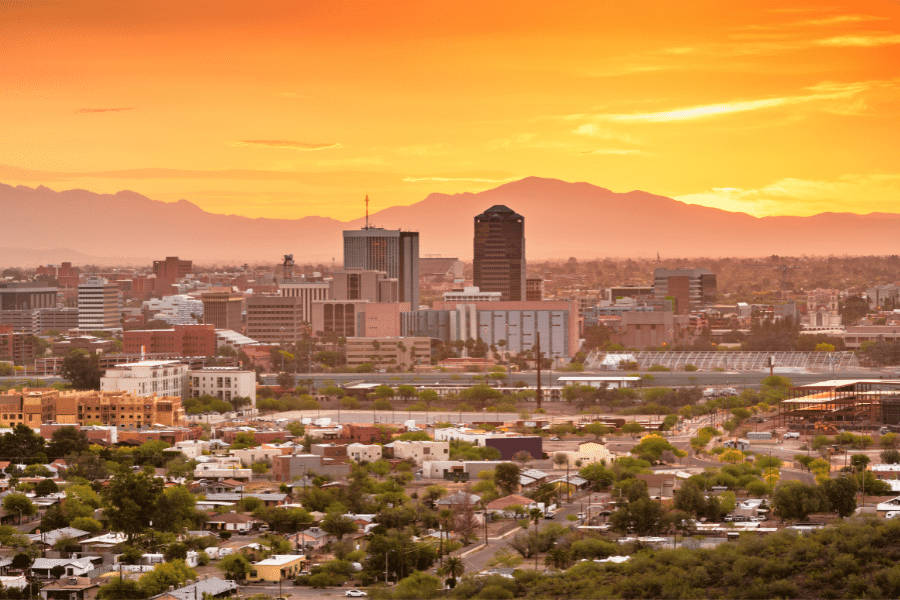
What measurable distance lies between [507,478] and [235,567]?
6.00 m

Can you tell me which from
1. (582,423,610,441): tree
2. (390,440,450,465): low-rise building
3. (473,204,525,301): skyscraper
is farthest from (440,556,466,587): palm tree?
(473,204,525,301): skyscraper

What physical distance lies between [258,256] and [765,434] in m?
164

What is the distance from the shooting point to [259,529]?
1944cm

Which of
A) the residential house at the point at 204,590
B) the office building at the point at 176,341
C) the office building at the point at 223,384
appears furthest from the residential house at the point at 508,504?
the office building at the point at 176,341

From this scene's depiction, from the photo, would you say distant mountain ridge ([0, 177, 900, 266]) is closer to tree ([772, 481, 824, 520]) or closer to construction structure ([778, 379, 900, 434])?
construction structure ([778, 379, 900, 434])

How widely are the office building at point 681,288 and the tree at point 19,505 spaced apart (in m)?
59.8

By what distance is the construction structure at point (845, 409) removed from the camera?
29406 mm

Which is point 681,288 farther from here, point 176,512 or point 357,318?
point 176,512

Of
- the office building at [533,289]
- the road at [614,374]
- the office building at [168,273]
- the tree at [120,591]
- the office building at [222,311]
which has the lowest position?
the tree at [120,591]

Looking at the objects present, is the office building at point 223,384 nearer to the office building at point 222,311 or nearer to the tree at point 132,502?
the tree at point 132,502

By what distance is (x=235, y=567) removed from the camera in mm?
16562

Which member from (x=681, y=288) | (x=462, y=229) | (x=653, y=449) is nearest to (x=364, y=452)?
(x=653, y=449)

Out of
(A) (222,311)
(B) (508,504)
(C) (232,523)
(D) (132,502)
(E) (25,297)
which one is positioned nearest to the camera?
(D) (132,502)

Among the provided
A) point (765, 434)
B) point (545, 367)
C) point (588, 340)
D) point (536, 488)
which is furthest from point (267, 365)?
point (536, 488)
